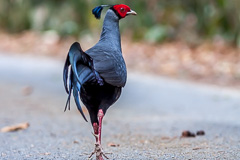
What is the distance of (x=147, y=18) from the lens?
16297 millimetres

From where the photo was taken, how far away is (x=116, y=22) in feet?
14.5

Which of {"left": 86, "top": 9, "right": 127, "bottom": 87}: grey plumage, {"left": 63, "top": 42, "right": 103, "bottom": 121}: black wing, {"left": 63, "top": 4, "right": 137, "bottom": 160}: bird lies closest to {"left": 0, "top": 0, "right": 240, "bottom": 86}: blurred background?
{"left": 86, "top": 9, "right": 127, "bottom": 87}: grey plumage

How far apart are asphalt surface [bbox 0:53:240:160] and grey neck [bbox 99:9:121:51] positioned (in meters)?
1.00

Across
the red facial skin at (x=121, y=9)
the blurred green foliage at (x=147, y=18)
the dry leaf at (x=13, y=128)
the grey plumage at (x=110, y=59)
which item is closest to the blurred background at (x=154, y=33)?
the blurred green foliage at (x=147, y=18)

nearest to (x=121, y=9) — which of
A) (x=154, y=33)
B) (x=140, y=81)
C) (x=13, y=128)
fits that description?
(x=13, y=128)

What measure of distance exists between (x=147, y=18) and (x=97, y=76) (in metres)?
12.7

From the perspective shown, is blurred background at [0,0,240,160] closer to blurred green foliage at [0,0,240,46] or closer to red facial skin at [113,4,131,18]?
blurred green foliage at [0,0,240,46]

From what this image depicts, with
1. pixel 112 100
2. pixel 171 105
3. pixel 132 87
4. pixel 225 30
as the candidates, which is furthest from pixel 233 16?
pixel 112 100

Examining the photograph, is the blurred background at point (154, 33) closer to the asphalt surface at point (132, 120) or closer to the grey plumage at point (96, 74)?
the asphalt surface at point (132, 120)

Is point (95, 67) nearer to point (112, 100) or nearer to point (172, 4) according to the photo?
point (112, 100)

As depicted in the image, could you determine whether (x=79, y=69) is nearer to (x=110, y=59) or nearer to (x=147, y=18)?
(x=110, y=59)

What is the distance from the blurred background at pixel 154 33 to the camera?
11500 mm

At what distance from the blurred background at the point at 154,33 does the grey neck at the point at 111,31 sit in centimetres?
558

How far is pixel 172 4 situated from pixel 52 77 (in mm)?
6516
